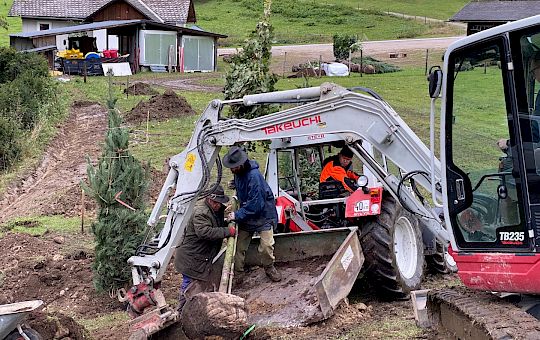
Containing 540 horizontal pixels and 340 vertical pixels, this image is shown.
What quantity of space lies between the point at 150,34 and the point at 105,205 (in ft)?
118

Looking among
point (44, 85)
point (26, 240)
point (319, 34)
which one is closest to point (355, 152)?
point (26, 240)

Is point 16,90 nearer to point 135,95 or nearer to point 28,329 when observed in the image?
point 135,95

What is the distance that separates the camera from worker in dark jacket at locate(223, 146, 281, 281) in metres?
9.99

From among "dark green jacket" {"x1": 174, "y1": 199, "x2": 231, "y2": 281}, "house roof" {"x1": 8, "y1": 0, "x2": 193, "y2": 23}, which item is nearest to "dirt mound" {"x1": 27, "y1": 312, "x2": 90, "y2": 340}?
"dark green jacket" {"x1": 174, "y1": 199, "x2": 231, "y2": 281}

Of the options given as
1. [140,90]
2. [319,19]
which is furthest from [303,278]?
[319,19]

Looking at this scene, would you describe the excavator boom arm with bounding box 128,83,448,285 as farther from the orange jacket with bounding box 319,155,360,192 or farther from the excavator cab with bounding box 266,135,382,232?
the orange jacket with bounding box 319,155,360,192

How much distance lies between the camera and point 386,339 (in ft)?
28.8

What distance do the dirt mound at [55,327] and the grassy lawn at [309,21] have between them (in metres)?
51.3

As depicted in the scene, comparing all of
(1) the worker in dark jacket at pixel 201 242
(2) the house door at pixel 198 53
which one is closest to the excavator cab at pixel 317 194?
(1) the worker in dark jacket at pixel 201 242

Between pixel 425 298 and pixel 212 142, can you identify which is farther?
pixel 212 142

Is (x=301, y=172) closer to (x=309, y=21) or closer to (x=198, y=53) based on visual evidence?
(x=198, y=53)

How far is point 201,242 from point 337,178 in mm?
2089

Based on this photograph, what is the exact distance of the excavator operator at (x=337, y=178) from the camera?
436 inches

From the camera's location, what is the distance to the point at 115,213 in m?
11.6
